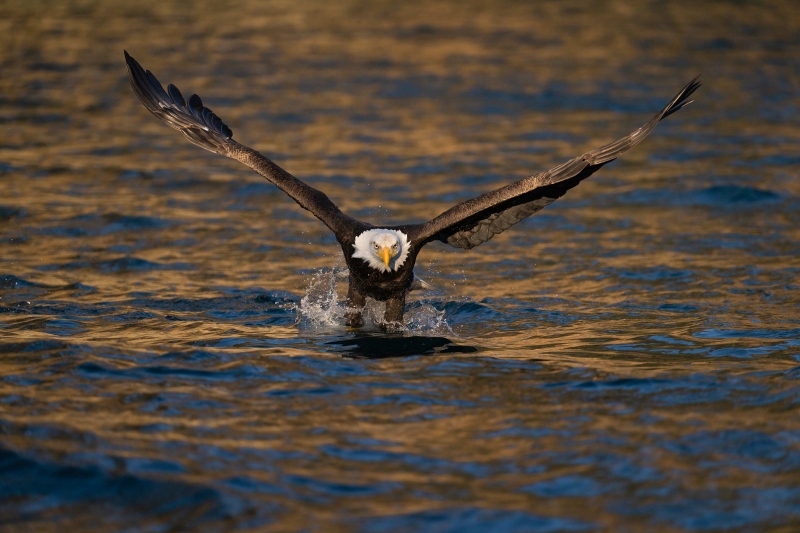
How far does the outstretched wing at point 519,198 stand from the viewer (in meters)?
8.16

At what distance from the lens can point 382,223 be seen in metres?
13.0

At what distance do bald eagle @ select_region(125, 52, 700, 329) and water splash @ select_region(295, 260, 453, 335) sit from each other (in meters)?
0.12

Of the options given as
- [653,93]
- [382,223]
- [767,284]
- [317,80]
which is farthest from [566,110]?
[767,284]

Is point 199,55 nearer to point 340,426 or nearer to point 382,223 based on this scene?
point 382,223

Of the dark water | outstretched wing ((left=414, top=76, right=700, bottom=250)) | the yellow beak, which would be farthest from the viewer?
the yellow beak

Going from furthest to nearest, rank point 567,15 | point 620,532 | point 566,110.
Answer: point 567,15, point 566,110, point 620,532

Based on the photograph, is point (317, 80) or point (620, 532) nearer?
point (620, 532)

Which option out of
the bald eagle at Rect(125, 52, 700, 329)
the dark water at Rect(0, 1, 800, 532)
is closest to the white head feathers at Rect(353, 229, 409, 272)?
the bald eagle at Rect(125, 52, 700, 329)

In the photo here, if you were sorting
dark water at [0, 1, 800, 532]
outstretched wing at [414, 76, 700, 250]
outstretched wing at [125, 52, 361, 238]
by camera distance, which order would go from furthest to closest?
outstretched wing at [125, 52, 361, 238]
outstretched wing at [414, 76, 700, 250]
dark water at [0, 1, 800, 532]

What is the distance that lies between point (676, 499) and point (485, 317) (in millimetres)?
4130

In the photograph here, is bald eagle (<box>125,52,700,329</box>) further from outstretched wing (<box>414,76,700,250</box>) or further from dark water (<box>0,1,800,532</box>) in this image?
dark water (<box>0,1,800,532</box>)

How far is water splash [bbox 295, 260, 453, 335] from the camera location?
9438mm

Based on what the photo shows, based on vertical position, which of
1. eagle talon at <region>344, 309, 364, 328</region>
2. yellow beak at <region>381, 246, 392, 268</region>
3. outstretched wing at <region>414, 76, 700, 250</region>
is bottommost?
eagle talon at <region>344, 309, 364, 328</region>

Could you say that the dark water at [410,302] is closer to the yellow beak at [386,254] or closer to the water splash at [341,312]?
the water splash at [341,312]
